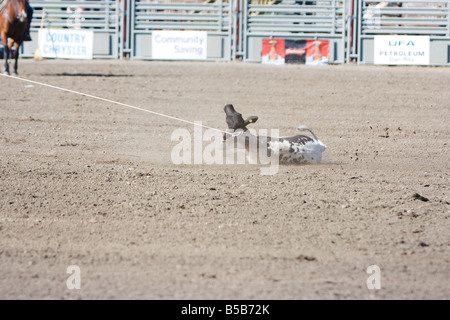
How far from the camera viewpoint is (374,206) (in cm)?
621

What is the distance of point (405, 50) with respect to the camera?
2131 centimetres

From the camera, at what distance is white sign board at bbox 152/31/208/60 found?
22.3 meters

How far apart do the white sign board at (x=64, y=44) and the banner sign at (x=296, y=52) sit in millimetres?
5909

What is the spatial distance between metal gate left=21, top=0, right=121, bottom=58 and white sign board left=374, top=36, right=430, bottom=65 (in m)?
8.66

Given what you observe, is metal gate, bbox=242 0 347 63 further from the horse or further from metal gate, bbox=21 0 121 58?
the horse

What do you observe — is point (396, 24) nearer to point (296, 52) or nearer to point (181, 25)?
point (296, 52)

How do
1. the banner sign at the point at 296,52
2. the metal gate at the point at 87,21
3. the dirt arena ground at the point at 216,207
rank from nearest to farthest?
the dirt arena ground at the point at 216,207 < the banner sign at the point at 296,52 < the metal gate at the point at 87,21

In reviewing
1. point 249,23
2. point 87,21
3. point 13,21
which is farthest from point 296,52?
point 13,21

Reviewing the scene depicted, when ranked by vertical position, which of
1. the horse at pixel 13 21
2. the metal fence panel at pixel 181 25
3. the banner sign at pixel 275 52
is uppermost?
the metal fence panel at pixel 181 25

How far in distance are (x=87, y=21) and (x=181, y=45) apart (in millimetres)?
3504

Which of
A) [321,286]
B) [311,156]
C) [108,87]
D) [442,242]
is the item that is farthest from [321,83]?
[321,286]

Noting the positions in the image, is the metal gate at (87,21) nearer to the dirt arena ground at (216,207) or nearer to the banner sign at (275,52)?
the banner sign at (275,52)

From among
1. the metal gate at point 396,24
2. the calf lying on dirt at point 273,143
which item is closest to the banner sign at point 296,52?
A: the metal gate at point 396,24

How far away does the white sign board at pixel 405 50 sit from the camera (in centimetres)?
2123
